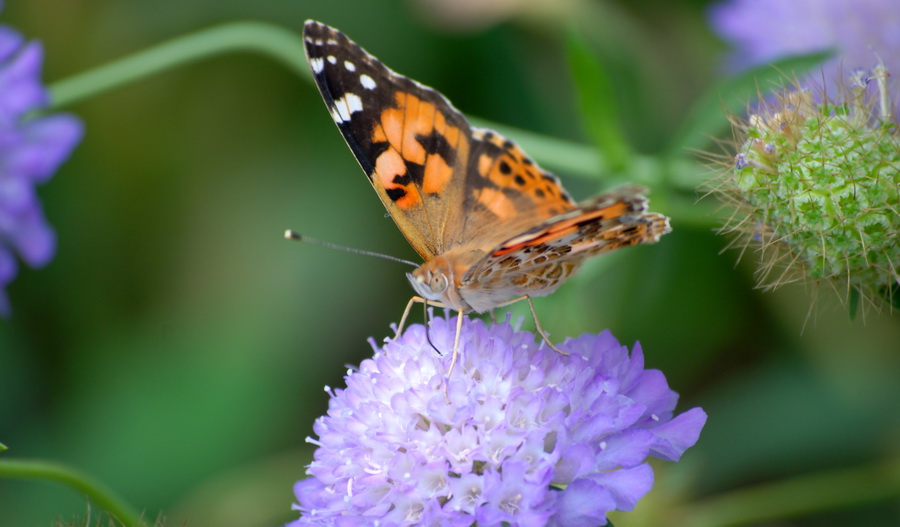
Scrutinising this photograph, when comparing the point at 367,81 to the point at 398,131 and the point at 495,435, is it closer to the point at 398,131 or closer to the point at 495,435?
the point at 398,131

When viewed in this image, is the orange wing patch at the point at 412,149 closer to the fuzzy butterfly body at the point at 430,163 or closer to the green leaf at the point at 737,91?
the fuzzy butterfly body at the point at 430,163

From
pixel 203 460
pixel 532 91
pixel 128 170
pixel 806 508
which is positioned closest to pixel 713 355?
pixel 806 508

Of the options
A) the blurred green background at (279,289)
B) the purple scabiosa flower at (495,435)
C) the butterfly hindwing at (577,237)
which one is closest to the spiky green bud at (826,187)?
the butterfly hindwing at (577,237)

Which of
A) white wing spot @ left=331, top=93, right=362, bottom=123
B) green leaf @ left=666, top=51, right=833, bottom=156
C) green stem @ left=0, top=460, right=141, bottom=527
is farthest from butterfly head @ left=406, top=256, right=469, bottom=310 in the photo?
green leaf @ left=666, top=51, right=833, bottom=156

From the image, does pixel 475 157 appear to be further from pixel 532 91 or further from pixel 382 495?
pixel 532 91

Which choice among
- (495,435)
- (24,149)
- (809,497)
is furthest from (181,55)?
(809,497)
